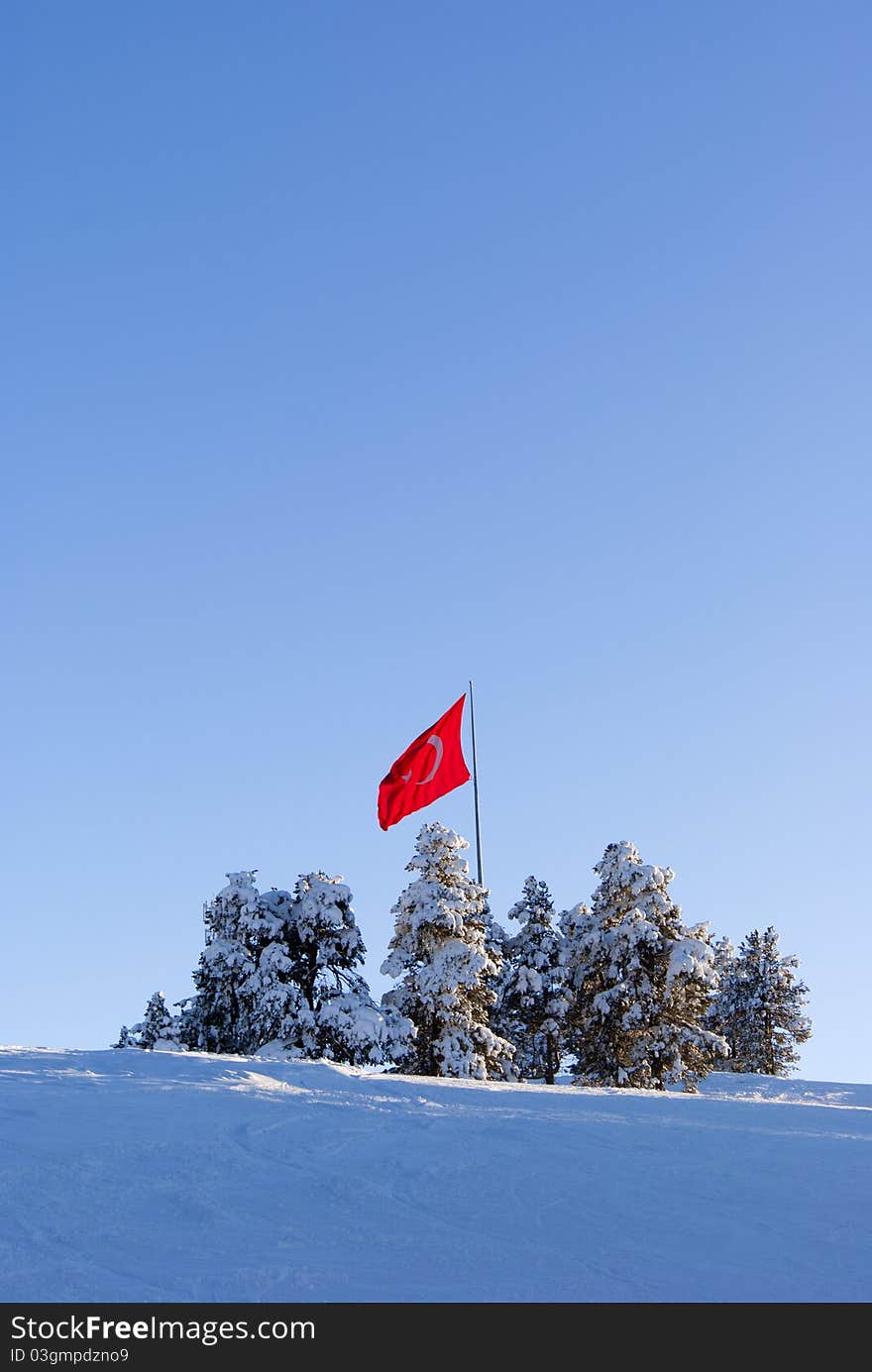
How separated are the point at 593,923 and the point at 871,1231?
3184 centimetres

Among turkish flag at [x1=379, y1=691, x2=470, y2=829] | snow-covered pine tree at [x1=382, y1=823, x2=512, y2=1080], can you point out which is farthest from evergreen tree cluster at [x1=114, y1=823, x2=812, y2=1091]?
turkish flag at [x1=379, y1=691, x2=470, y2=829]

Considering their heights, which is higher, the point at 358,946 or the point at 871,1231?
the point at 358,946

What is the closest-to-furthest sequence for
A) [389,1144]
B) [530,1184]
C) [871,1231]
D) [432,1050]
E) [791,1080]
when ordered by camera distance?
1. [871,1231]
2. [530,1184]
3. [389,1144]
4. [432,1050]
5. [791,1080]

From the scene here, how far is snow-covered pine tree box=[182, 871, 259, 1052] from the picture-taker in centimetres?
4016

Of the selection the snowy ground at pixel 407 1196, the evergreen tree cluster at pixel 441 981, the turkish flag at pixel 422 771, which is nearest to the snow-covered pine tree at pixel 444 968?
the evergreen tree cluster at pixel 441 981

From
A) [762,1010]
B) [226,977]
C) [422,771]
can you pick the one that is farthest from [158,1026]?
[762,1010]

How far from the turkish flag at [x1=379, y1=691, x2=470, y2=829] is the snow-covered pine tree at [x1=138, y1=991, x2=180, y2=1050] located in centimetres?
1191

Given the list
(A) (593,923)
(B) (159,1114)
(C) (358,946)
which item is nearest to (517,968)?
(A) (593,923)

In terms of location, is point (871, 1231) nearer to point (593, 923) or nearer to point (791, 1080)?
point (593, 923)

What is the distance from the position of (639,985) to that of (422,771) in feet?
35.3

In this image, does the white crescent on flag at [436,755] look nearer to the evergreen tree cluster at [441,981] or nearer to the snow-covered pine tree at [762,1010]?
the evergreen tree cluster at [441,981]

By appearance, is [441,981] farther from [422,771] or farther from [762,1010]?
[762,1010]

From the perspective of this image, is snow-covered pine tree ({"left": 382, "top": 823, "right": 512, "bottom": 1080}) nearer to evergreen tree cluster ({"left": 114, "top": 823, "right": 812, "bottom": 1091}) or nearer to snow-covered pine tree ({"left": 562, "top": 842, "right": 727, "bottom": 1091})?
evergreen tree cluster ({"left": 114, "top": 823, "right": 812, "bottom": 1091})
